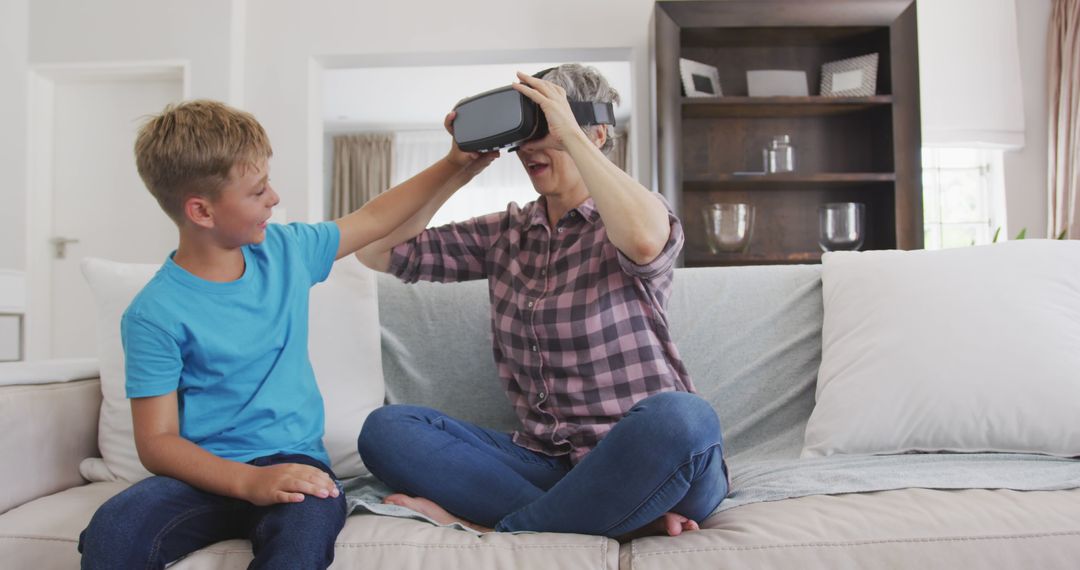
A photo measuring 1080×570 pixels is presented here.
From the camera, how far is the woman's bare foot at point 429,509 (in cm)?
118

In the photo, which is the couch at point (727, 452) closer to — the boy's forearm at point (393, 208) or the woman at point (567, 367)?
the woman at point (567, 367)

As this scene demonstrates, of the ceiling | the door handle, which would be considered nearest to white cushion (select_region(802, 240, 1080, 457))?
the door handle

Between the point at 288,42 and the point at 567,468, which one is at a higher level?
the point at 288,42

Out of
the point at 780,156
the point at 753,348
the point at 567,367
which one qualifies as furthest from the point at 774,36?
the point at 567,367

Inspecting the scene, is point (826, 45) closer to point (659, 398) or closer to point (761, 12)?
point (761, 12)

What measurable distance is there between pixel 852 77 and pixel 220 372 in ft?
10.8

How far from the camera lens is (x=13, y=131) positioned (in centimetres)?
416

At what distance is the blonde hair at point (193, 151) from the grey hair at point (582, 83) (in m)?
0.48

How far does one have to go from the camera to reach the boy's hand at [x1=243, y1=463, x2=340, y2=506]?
1.02 meters

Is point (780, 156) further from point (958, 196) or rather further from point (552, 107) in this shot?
point (552, 107)

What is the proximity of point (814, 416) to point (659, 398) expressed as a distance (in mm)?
540

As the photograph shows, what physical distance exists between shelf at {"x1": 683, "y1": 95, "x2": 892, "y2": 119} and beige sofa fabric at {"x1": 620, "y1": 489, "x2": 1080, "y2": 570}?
2.73 m

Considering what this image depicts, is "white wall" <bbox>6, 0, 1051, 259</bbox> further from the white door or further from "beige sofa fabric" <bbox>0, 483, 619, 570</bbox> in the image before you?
"beige sofa fabric" <bbox>0, 483, 619, 570</bbox>

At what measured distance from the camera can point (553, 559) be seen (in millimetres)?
1004
